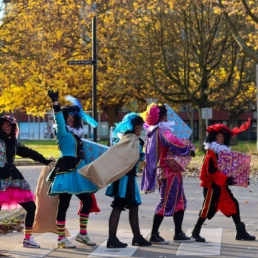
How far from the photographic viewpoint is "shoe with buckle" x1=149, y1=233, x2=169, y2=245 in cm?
1112

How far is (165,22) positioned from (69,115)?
29097 mm

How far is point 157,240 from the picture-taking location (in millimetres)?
11141

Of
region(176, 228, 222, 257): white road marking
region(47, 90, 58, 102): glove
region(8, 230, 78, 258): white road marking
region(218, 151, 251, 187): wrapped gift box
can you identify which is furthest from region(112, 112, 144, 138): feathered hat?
region(8, 230, 78, 258): white road marking

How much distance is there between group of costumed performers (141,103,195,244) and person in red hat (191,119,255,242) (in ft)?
1.03

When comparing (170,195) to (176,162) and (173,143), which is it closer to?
(176,162)

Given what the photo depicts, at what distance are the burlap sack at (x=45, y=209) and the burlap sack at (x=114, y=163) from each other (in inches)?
41.0

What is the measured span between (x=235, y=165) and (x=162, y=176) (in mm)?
986

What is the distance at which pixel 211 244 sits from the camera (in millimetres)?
10953

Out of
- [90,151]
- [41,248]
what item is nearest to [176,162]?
[90,151]

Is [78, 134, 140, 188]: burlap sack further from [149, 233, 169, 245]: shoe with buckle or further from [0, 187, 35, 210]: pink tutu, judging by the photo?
[149, 233, 169, 245]: shoe with buckle

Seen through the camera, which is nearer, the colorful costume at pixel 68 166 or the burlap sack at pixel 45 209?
the colorful costume at pixel 68 166

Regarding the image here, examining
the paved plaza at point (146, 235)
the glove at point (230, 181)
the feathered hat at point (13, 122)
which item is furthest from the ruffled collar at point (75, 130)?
the glove at point (230, 181)

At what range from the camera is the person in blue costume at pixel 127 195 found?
35.3 feet

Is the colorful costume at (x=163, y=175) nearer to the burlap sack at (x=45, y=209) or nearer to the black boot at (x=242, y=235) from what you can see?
the black boot at (x=242, y=235)
